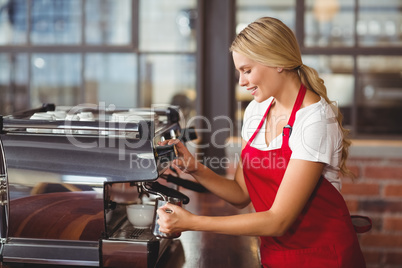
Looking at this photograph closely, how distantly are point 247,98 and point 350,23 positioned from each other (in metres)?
0.67

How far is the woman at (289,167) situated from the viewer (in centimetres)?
112

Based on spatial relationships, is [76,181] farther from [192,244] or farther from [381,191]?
[381,191]

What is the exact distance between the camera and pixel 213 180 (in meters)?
1.46

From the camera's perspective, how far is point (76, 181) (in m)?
1.17

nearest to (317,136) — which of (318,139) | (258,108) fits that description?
(318,139)

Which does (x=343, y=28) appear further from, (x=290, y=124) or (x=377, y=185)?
(x=290, y=124)

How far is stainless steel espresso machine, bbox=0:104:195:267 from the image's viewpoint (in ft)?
3.79

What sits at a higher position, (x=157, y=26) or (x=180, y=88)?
(x=157, y=26)

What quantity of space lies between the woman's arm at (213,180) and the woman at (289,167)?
118 millimetres

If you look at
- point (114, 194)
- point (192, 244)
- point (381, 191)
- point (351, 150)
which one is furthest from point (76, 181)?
point (381, 191)

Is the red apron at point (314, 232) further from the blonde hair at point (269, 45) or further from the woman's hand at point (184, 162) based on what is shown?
the woman's hand at point (184, 162)

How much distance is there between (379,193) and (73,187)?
1.69 m

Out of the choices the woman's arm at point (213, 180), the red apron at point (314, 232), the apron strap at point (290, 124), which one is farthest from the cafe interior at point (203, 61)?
the apron strap at point (290, 124)

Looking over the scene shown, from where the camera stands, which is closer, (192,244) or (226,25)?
(192,244)
